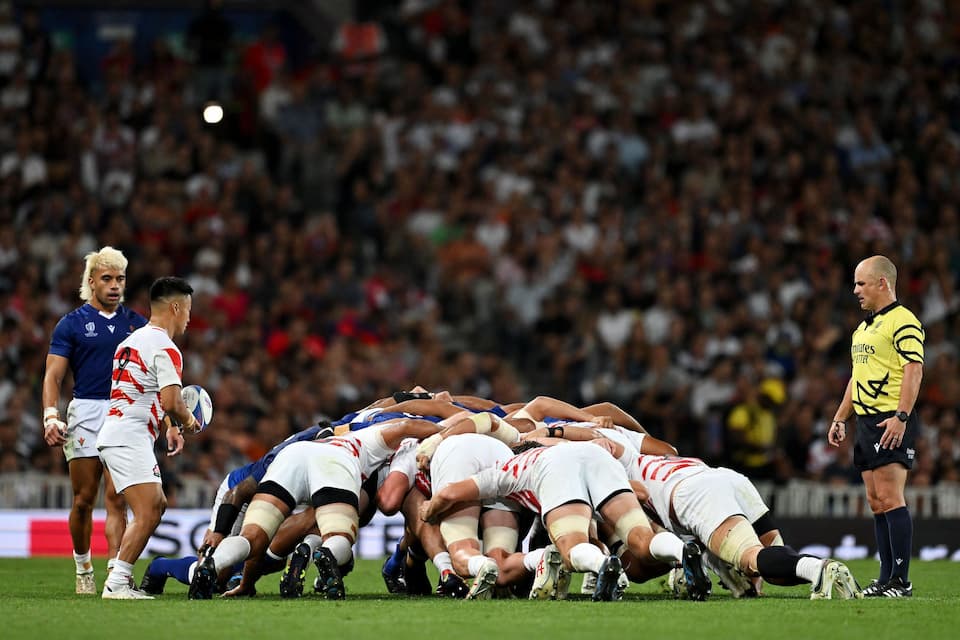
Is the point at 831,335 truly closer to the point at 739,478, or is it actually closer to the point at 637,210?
the point at 637,210

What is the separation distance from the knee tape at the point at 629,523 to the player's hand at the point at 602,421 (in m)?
1.74

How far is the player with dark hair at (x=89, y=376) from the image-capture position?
11461 mm

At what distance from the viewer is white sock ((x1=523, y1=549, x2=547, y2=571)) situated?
10.3 meters

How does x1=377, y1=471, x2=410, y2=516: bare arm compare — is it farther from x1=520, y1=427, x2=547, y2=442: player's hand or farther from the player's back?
the player's back

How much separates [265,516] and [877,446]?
4098 millimetres

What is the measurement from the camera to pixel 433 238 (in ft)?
69.7

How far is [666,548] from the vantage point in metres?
10.1

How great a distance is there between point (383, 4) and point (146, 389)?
14879 mm

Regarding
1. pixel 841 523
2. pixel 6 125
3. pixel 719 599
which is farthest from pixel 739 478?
pixel 6 125

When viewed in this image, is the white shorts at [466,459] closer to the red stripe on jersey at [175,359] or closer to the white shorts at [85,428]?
the red stripe on jersey at [175,359]

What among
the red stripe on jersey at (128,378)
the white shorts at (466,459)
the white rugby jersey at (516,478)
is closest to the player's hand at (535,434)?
the white shorts at (466,459)

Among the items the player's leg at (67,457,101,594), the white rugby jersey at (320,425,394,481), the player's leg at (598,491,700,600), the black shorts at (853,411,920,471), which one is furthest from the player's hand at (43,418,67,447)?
the black shorts at (853,411,920,471)

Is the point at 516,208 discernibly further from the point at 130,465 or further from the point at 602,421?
the point at 130,465

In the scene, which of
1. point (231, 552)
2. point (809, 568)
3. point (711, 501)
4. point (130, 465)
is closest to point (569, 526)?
point (711, 501)
